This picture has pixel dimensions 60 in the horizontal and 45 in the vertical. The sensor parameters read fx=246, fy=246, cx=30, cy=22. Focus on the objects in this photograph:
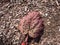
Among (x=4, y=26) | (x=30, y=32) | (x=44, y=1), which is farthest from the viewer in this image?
(x=44, y=1)

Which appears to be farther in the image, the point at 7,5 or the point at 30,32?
the point at 7,5

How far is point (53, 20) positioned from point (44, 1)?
31cm

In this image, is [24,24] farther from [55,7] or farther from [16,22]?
[55,7]

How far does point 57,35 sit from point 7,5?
0.71m

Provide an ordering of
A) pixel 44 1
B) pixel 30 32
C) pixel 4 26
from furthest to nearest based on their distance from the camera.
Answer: pixel 44 1, pixel 4 26, pixel 30 32

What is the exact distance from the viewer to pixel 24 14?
281 cm

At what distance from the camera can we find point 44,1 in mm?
2926

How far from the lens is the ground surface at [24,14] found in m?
2.60

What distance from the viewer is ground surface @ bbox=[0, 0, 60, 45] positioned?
2.60m

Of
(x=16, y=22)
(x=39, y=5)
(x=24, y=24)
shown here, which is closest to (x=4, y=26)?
(x=16, y=22)

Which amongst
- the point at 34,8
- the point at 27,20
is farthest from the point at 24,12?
the point at 27,20

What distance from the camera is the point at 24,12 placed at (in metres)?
2.83

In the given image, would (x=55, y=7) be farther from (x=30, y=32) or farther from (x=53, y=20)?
(x=30, y=32)

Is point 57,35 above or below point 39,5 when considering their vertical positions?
below
